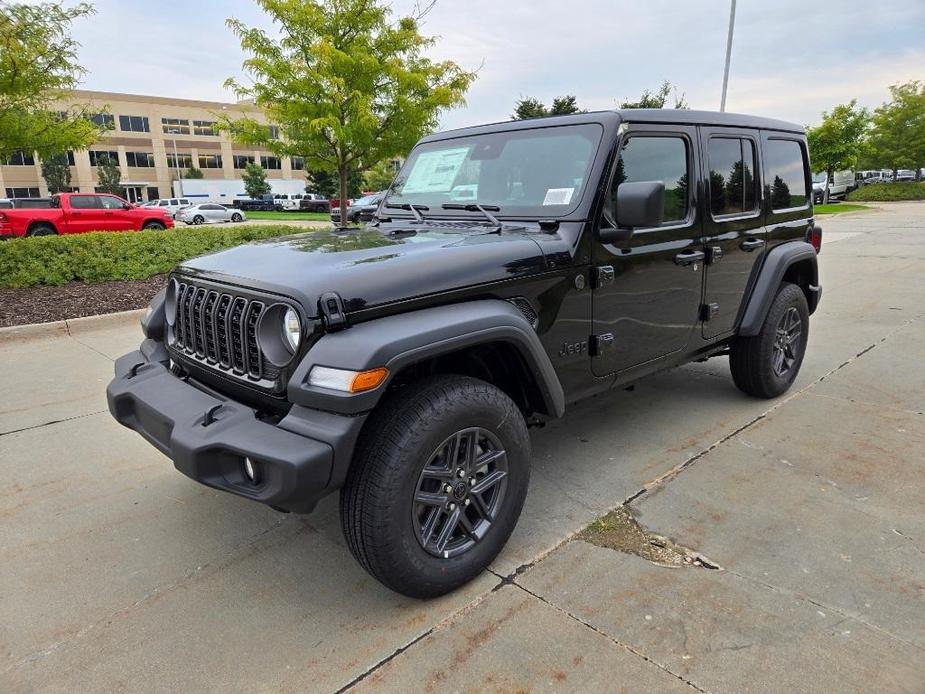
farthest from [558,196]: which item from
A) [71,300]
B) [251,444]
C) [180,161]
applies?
[180,161]

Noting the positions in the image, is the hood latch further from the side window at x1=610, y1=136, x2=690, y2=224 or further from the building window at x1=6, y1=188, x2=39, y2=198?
the building window at x1=6, y1=188, x2=39, y2=198

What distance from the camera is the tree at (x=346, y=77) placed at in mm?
9727

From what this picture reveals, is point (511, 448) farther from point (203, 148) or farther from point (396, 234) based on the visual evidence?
point (203, 148)

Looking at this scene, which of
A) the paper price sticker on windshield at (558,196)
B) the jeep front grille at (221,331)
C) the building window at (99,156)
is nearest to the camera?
the jeep front grille at (221,331)

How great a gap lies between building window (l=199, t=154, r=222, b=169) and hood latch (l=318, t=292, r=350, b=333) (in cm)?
8055

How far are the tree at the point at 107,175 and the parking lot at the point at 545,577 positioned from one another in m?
67.4

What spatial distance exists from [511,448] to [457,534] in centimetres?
42

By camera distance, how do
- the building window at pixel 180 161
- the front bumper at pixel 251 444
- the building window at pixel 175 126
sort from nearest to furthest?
the front bumper at pixel 251 444
the building window at pixel 175 126
the building window at pixel 180 161

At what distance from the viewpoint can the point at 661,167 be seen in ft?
11.4

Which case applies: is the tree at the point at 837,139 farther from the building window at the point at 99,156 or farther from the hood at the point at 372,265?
the building window at the point at 99,156

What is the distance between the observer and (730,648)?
2.23 meters

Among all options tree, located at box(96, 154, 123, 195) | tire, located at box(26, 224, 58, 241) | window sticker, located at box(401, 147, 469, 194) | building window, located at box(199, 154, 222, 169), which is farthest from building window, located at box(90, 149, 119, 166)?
window sticker, located at box(401, 147, 469, 194)

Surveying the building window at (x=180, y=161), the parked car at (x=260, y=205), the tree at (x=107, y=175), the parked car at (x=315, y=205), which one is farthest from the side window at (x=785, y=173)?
the building window at (x=180, y=161)

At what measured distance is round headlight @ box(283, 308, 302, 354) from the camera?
228 centimetres
